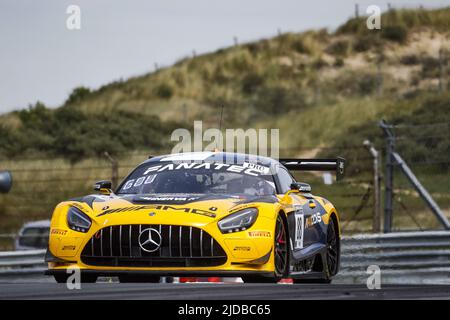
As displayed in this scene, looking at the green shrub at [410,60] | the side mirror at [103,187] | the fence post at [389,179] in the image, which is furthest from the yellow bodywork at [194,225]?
the green shrub at [410,60]

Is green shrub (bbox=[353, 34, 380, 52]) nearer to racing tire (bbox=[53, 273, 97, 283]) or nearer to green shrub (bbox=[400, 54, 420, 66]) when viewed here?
green shrub (bbox=[400, 54, 420, 66])

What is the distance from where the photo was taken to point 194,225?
9500 mm

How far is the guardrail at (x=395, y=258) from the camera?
47.9 ft

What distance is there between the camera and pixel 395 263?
49.0 feet

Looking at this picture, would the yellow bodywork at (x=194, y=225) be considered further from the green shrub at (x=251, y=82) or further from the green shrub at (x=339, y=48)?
the green shrub at (x=339, y=48)

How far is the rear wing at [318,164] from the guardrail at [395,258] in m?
2.19

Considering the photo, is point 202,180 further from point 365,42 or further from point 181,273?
point 365,42

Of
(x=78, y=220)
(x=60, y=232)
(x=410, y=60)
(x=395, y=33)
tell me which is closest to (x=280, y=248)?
(x=78, y=220)

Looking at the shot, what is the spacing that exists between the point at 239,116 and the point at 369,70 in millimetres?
7405

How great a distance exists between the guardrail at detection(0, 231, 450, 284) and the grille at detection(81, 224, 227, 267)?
17.1ft
